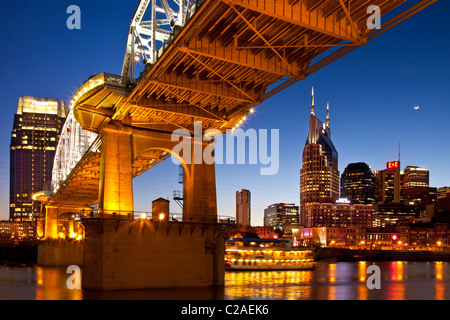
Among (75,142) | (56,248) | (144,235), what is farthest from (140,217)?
(56,248)

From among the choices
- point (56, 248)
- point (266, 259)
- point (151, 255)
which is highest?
point (151, 255)

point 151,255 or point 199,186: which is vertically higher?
point 199,186

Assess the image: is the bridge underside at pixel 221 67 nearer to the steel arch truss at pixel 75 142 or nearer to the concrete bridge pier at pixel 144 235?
the concrete bridge pier at pixel 144 235

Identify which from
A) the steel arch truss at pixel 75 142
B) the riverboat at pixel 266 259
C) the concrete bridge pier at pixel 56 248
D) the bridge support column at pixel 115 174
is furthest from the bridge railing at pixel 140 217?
the concrete bridge pier at pixel 56 248

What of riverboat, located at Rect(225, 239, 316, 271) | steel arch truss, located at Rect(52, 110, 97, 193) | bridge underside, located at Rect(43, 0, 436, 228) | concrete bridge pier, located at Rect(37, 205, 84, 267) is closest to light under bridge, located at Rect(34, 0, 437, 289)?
bridge underside, located at Rect(43, 0, 436, 228)

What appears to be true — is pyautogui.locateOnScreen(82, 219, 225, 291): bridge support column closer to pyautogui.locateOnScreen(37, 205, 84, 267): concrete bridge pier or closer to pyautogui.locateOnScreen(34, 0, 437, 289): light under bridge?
pyautogui.locateOnScreen(34, 0, 437, 289): light under bridge

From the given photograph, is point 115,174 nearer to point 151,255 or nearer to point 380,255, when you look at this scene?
point 151,255

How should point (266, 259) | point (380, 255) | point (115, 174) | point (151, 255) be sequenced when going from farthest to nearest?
point (380, 255) < point (266, 259) < point (115, 174) < point (151, 255)
